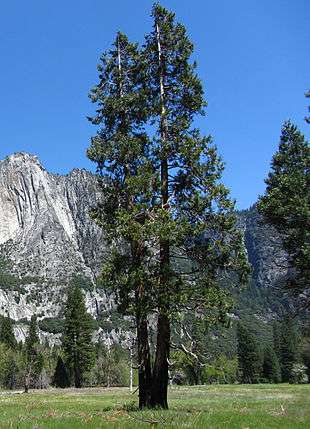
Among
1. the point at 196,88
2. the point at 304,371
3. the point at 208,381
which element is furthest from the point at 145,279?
the point at 208,381

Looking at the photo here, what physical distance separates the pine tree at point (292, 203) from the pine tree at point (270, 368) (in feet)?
263

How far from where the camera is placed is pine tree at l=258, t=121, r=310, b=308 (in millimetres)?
28797

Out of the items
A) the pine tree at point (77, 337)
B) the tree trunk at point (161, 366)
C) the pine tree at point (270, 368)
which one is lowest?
the tree trunk at point (161, 366)

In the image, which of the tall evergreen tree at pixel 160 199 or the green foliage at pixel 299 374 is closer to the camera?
the tall evergreen tree at pixel 160 199

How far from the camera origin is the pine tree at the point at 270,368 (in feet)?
345

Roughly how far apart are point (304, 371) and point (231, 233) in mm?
91051

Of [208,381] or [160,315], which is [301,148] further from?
[208,381]

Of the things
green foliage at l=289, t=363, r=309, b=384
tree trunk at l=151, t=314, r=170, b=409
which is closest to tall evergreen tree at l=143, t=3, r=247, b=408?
tree trunk at l=151, t=314, r=170, b=409

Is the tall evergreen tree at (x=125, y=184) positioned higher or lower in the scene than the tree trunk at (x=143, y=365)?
higher

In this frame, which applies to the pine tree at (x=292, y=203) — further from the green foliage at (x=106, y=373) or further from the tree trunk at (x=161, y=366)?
the green foliage at (x=106, y=373)

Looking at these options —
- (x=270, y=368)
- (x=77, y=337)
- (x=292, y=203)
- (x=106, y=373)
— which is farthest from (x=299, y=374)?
(x=292, y=203)

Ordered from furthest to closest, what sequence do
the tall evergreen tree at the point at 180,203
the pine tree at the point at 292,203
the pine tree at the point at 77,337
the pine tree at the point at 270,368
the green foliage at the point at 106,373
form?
the pine tree at the point at 270,368, the green foliage at the point at 106,373, the pine tree at the point at 77,337, the pine tree at the point at 292,203, the tall evergreen tree at the point at 180,203

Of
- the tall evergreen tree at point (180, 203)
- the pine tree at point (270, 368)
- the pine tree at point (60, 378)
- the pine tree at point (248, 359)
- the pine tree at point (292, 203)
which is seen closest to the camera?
the tall evergreen tree at point (180, 203)

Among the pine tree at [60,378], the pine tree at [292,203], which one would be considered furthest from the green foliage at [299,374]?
the pine tree at [292,203]
